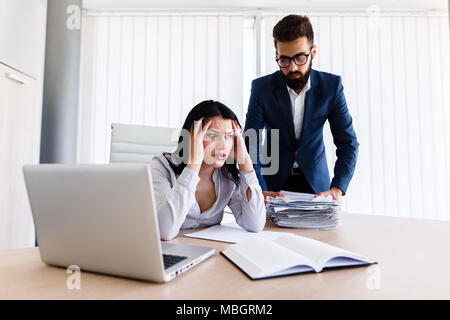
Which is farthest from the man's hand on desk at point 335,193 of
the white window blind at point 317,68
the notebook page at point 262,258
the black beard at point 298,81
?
the white window blind at point 317,68

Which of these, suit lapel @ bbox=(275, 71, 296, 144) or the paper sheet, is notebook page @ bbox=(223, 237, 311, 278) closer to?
the paper sheet

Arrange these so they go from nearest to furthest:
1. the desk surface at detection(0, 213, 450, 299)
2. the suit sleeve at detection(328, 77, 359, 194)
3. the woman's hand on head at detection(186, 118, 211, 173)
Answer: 1. the desk surface at detection(0, 213, 450, 299)
2. the woman's hand on head at detection(186, 118, 211, 173)
3. the suit sleeve at detection(328, 77, 359, 194)

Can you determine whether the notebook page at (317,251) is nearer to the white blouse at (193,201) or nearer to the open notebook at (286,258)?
the open notebook at (286,258)

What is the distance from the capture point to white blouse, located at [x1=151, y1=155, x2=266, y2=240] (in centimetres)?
91

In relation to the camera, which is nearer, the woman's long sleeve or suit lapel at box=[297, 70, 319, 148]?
the woman's long sleeve

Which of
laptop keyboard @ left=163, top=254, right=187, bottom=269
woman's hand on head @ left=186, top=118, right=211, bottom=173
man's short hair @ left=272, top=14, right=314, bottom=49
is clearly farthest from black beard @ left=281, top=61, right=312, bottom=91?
laptop keyboard @ left=163, top=254, right=187, bottom=269

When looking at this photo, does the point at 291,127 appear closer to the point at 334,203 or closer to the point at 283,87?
the point at 283,87

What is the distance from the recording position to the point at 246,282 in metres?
0.53

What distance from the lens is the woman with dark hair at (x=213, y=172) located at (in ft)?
3.41

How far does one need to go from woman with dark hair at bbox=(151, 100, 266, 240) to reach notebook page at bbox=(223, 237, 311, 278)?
12.5 inches

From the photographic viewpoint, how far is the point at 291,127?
1.55 metres

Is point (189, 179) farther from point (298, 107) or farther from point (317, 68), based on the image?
point (317, 68)

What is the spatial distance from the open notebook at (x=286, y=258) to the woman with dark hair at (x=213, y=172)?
325 mm

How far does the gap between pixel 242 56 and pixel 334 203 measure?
2179 millimetres
